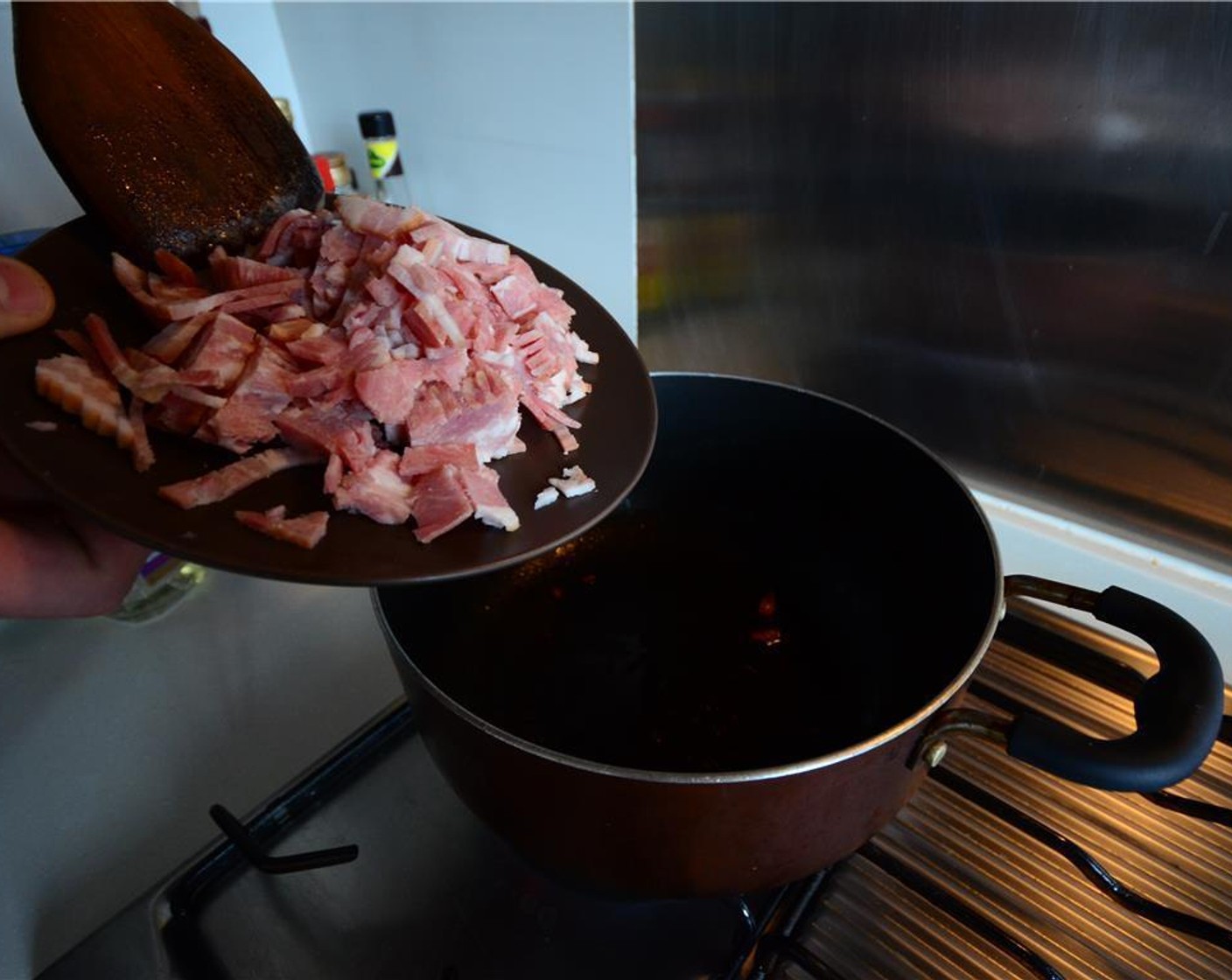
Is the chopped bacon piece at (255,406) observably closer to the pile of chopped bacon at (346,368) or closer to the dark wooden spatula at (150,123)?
the pile of chopped bacon at (346,368)

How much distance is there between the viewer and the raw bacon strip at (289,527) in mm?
418

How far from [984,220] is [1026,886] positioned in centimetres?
60

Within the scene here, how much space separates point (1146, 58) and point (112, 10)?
0.80 m

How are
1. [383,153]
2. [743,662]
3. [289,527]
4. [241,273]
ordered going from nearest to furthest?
[289,527] < [241,273] < [743,662] < [383,153]

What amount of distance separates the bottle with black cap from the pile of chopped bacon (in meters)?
0.56

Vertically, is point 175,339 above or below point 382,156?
above

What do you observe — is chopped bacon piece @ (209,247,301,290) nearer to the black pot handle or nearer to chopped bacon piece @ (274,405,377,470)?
chopped bacon piece @ (274,405,377,470)

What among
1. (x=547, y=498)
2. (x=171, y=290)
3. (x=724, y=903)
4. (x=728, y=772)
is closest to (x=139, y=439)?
(x=171, y=290)

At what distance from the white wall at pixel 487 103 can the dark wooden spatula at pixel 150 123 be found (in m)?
0.32

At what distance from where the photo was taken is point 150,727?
74cm

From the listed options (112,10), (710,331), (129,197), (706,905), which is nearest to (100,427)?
(129,197)

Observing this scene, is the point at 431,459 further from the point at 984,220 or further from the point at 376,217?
the point at 984,220

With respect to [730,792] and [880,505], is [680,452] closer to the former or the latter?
[880,505]

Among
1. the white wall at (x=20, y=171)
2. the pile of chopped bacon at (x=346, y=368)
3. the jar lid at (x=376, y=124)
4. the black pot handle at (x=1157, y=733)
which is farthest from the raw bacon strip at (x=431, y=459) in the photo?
the jar lid at (x=376, y=124)
